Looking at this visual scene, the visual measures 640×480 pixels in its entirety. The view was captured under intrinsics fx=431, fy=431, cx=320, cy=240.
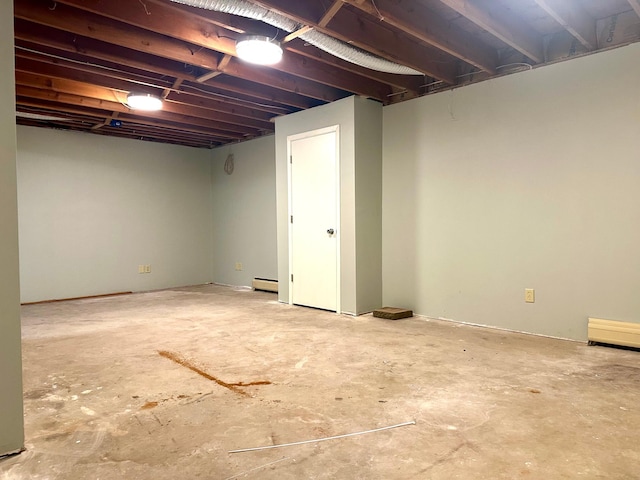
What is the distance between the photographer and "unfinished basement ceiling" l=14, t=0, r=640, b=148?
288 cm

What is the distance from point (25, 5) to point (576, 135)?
409 centimetres

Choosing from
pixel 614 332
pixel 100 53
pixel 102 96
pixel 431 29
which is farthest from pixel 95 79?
pixel 614 332

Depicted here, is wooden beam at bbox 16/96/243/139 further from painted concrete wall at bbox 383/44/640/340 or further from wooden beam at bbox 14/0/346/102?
painted concrete wall at bbox 383/44/640/340

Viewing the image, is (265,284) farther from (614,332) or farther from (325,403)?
(614,332)

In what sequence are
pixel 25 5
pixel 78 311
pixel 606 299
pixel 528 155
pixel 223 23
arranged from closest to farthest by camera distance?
pixel 25 5
pixel 223 23
pixel 606 299
pixel 528 155
pixel 78 311

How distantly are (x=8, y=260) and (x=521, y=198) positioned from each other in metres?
3.69

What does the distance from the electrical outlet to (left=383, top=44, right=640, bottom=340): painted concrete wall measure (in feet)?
0.12

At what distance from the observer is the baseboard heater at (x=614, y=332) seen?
318 centimetres

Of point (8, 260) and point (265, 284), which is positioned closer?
point (8, 260)

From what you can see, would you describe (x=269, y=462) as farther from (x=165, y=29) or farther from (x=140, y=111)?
(x=140, y=111)

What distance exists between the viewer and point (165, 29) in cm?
302

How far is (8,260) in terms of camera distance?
5.91 feet

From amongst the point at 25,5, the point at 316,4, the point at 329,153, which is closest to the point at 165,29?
the point at 25,5

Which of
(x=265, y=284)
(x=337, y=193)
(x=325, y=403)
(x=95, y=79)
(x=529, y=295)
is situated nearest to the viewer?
(x=325, y=403)
